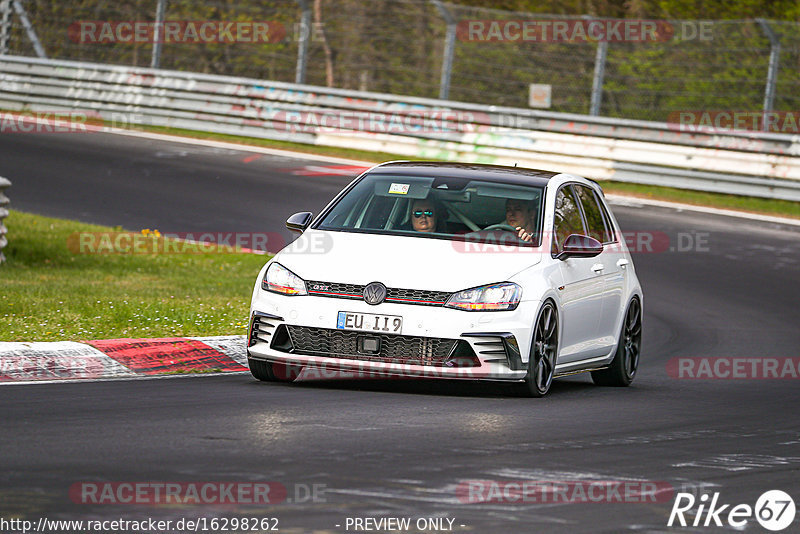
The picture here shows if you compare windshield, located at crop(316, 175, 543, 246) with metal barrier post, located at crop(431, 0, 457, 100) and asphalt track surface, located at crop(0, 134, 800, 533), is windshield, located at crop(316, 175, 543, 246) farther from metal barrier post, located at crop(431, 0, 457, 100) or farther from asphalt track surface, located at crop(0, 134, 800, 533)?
metal barrier post, located at crop(431, 0, 457, 100)

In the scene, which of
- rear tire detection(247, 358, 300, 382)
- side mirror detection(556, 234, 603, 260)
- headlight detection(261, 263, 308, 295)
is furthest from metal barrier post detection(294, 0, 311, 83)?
headlight detection(261, 263, 308, 295)

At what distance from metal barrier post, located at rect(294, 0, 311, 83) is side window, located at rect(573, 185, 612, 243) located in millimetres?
16976

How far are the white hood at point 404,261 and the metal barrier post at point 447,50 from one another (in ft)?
56.4

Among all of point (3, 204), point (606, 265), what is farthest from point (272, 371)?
point (3, 204)

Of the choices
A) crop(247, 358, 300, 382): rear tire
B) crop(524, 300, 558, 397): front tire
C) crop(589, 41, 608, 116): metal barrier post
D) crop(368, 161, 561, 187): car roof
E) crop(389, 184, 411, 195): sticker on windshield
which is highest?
crop(589, 41, 608, 116): metal barrier post

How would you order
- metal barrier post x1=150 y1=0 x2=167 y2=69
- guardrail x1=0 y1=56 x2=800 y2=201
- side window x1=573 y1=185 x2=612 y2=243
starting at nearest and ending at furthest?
side window x1=573 y1=185 x2=612 y2=243 → guardrail x1=0 y1=56 x2=800 y2=201 → metal barrier post x1=150 y1=0 x2=167 y2=69

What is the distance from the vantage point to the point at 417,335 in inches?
363

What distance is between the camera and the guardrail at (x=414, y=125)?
24.6 meters

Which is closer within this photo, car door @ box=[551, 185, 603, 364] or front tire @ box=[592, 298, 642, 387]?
car door @ box=[551, 185, 603, 364]

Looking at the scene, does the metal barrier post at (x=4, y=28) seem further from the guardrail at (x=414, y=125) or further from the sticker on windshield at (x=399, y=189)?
the sticker on windshield at (x=399, y=189)

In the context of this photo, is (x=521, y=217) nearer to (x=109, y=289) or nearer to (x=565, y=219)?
(x=565, y=219)

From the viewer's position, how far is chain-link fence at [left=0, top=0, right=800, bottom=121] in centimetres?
2484

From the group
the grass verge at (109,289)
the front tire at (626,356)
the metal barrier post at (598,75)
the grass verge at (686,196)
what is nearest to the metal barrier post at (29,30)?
the grass verge at (686,196)

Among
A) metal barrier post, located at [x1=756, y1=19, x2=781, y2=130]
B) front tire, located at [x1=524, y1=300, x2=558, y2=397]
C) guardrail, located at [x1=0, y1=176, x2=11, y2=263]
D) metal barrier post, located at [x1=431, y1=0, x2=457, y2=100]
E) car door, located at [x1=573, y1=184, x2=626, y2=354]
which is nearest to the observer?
front tire, located at [x1=524, y1=300, x2=558, y2=397]
